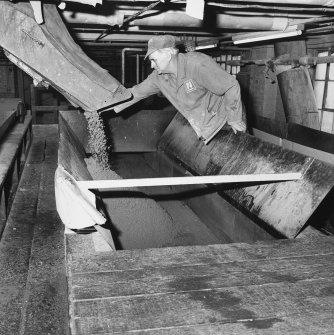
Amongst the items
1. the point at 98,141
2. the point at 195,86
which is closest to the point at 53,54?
the point at 195,86

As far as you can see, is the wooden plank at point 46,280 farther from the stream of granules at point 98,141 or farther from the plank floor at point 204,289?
the stream of granules at point 98,141

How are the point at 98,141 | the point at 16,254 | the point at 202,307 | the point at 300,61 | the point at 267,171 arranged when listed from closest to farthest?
the point at 202,307
the point at 16,254
the point at 267,171
the point at 98,141
the point at 300,61

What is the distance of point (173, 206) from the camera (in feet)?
19.5

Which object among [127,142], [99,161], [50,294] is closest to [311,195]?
[50,294]

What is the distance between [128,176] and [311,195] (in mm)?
4785

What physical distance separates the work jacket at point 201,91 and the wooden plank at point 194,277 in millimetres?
2087

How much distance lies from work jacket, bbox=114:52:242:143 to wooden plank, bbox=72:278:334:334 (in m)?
2.35

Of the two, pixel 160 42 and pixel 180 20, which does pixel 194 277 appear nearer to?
pixel 160 42

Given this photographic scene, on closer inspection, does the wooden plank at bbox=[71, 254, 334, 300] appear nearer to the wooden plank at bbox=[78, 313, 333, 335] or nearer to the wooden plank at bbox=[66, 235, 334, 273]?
the wooden plank at bbox=[66, 235, 334, 273]

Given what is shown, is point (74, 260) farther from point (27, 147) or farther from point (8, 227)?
point (27, 147)

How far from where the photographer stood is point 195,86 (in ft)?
13.0

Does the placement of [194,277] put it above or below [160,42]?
below

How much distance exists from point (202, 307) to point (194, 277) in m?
0.27

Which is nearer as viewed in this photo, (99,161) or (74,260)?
(74,260)
